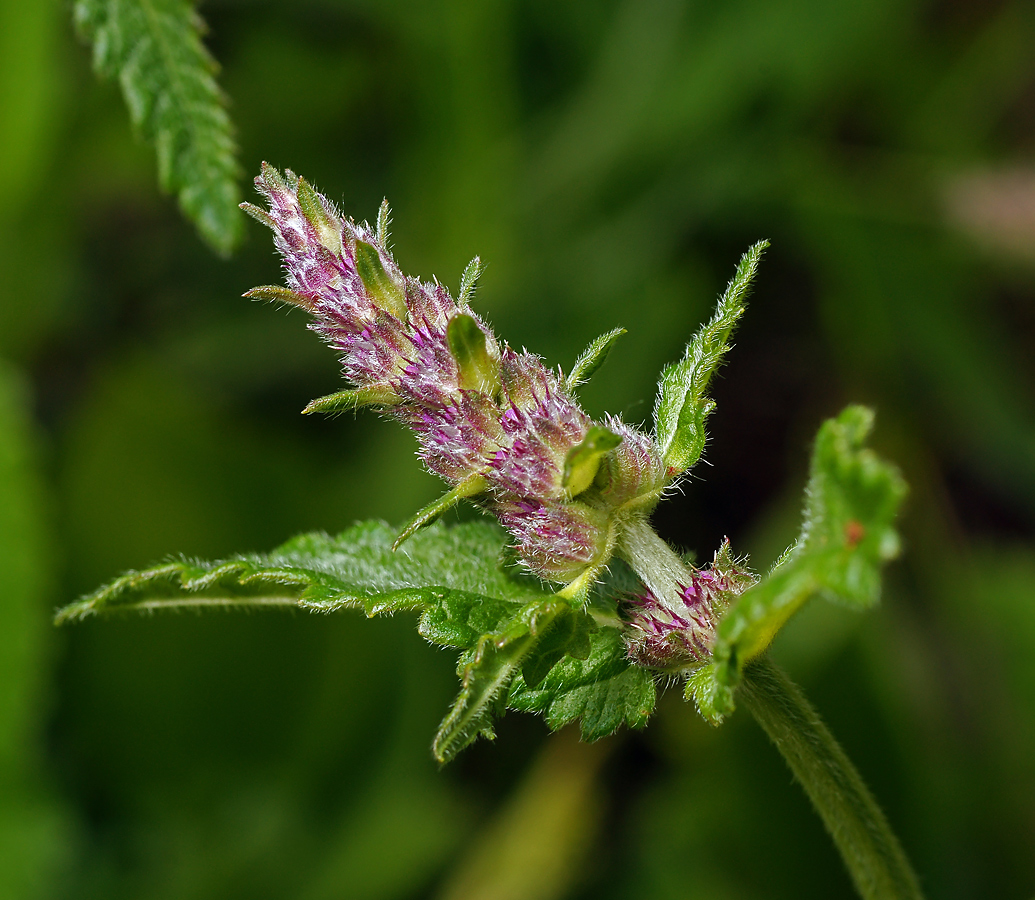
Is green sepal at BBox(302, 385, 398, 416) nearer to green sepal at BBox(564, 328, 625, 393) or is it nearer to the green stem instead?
green sepal at BBox(564, 328, 625, 393)

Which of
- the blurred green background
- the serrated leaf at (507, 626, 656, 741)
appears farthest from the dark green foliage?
the blurred green background

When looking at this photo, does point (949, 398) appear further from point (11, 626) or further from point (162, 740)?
point (11, 626)

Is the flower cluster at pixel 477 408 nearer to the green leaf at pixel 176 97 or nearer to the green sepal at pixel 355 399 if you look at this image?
the green sepal at pixel 355 399

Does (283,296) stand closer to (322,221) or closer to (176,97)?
(322,221)

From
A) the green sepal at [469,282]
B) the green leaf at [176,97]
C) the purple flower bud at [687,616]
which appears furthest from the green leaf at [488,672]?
the green leaf at [176,97]

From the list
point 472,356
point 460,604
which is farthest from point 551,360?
point 472,356
